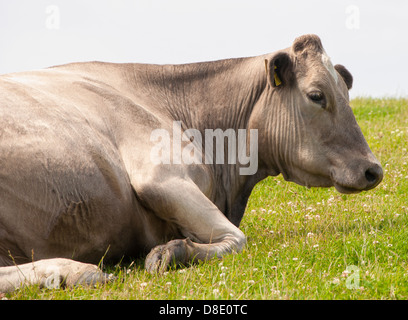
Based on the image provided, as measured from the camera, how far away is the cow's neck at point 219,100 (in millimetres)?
7969

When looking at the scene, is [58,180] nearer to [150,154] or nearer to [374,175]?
[150,154]

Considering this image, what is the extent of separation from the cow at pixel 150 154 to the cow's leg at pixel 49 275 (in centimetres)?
1

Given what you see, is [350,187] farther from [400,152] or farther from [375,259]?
[400,152]

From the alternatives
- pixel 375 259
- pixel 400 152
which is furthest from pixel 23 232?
pixel 400 152

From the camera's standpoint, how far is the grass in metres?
5.14

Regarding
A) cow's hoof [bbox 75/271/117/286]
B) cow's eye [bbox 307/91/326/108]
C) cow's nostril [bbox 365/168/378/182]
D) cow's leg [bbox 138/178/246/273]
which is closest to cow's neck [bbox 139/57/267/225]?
cow's eye [bbox 307/91/326/108]

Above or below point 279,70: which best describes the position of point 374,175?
below

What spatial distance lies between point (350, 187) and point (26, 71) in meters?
3.86

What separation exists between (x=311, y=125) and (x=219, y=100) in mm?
1190

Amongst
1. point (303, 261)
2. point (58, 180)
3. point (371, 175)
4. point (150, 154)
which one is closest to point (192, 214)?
point (150, 154)

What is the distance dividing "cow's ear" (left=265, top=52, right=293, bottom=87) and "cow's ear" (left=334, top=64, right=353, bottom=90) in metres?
1.14

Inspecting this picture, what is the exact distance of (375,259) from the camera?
6043 millimetres

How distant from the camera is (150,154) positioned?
683 centimetres
